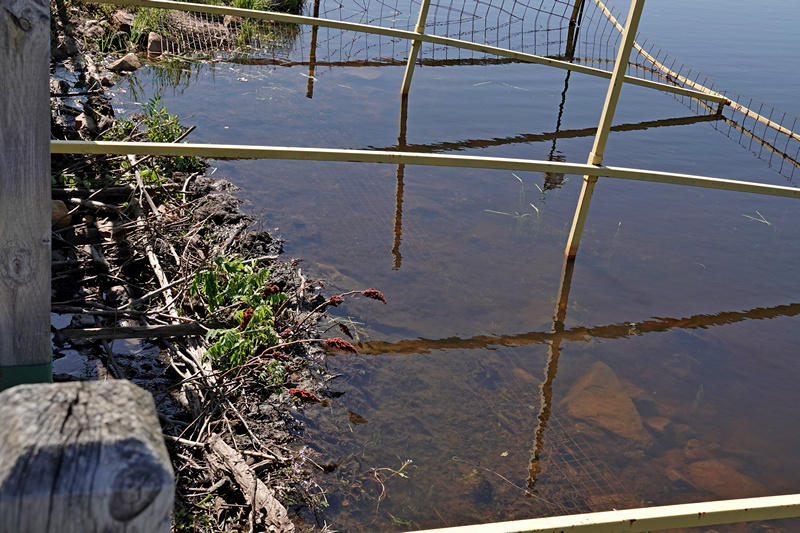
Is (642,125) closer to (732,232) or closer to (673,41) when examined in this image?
(732,232)

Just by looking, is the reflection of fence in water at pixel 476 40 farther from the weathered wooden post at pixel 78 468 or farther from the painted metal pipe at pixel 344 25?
the weathered wooden post at pixel 78 468

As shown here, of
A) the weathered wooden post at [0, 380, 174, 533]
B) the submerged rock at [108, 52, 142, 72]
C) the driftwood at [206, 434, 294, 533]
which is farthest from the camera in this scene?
the submerged rock at [108, 52, 142, 72]

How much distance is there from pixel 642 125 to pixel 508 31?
12.6 feet

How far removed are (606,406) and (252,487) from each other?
1.78 m

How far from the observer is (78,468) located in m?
0.64

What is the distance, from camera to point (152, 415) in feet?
2.39

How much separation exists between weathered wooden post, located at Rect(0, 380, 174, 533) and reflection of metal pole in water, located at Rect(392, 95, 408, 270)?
11.6 feet

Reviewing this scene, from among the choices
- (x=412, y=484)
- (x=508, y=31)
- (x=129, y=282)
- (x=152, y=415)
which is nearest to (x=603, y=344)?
(x=412, y=484)

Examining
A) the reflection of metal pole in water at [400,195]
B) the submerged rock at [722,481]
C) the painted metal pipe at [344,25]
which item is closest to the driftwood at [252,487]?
the submerged rock at [722,481]

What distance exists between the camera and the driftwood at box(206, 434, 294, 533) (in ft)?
7.36

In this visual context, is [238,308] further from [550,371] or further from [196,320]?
[550,371]

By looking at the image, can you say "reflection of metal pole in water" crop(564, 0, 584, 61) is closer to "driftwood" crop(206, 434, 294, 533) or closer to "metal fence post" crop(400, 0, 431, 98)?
"metal fence post" crop(400, 0, 431, 98)

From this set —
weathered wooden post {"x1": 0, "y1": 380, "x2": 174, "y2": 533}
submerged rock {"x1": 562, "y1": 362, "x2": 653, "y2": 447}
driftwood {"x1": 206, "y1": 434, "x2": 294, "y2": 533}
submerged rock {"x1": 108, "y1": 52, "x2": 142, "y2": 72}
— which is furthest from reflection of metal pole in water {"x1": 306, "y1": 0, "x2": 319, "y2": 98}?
weathered wooden post {"x1": 0, "y1": 380, "x2": 174, "y2": 533}

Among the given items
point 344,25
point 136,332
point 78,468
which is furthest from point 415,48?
point 78,468
